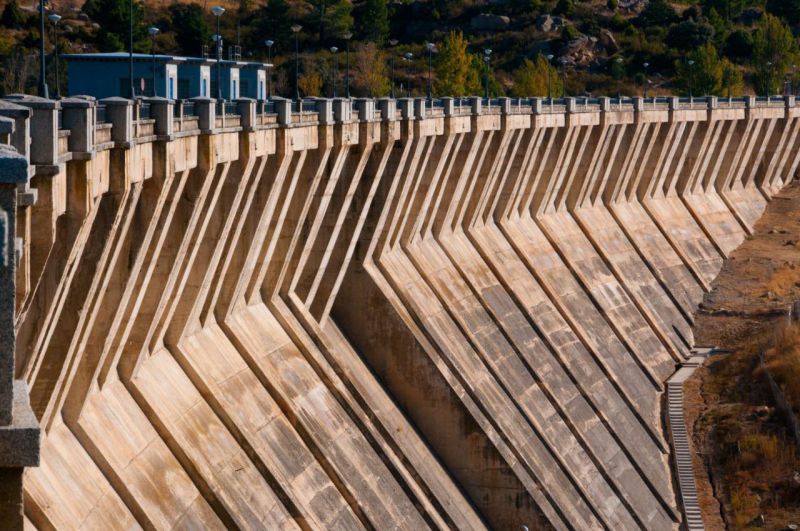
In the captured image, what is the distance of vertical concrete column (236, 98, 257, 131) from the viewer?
31.4 m

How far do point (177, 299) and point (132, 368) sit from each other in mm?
2531

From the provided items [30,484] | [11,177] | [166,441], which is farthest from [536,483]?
[11,177]

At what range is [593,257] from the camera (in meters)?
58.4

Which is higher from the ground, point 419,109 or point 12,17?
point 419,109

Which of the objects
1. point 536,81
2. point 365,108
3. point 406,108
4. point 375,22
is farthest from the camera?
point 375,22

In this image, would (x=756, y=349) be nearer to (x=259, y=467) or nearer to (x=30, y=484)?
(x=259, y=467)

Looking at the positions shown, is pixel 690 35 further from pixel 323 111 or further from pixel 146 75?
pixel 323 111

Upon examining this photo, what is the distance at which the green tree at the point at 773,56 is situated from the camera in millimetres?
114250

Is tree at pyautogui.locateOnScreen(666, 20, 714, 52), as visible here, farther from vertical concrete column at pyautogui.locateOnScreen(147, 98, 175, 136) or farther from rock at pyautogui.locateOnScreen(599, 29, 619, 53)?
vertical concrete column at pyautogui.locateOnScreen(147, 98, 175, 136)

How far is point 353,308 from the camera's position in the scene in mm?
41469

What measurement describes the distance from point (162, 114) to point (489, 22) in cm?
10587

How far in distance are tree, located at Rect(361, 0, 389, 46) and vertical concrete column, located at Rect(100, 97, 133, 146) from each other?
95471 millimetres

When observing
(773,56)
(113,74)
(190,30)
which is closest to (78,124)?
(113,74)

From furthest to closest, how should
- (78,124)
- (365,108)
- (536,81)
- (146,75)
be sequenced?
(536,81)
(146,75)
(365,108)
(78,124)
